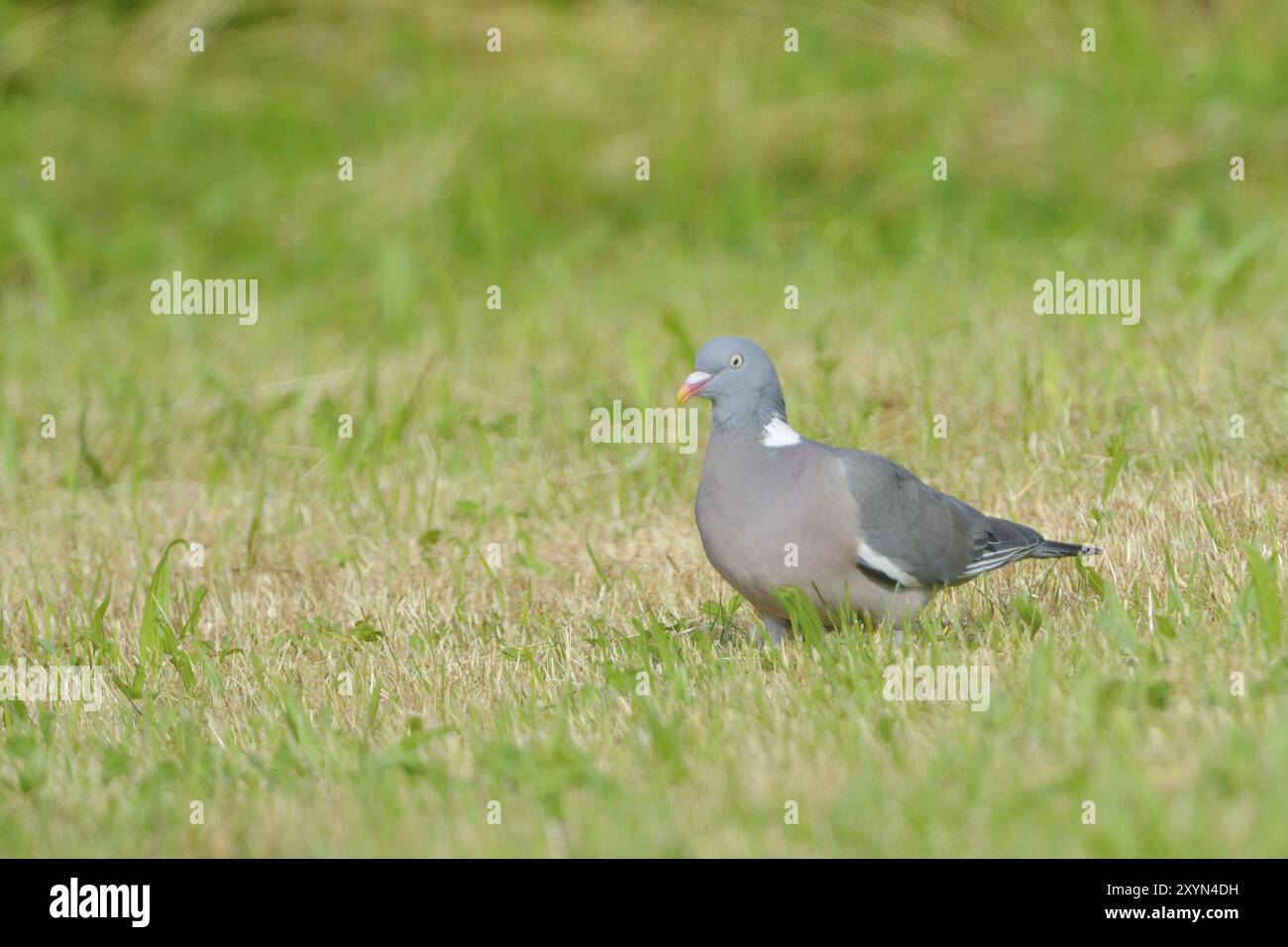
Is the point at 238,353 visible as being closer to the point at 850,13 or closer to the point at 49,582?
the point at 49,582

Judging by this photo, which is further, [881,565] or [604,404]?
[604,404]

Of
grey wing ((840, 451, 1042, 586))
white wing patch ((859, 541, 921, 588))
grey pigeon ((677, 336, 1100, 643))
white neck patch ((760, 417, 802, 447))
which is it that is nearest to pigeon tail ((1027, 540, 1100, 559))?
grey wing ((840, 451, 1042, 586))

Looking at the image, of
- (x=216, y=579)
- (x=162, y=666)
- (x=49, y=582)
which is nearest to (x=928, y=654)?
(x=162, y=666)

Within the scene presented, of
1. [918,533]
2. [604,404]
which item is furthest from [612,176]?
[918,533]

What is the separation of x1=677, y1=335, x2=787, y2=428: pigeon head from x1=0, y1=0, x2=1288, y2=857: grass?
2.19 feet

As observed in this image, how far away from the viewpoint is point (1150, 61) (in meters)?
11.1

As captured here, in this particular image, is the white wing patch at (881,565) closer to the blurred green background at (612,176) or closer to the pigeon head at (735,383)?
the pigeon head at (735,383)

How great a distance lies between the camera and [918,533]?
4832mm

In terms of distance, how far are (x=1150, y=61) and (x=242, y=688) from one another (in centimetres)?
806

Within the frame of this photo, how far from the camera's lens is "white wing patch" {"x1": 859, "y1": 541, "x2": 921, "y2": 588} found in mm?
4773

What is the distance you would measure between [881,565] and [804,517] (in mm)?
268

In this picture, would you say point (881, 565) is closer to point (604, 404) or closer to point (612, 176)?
point (604, 404)

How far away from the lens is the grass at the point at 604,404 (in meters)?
3.88

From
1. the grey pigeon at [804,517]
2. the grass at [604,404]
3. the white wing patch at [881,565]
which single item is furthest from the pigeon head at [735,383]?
the grass at [604,404]
